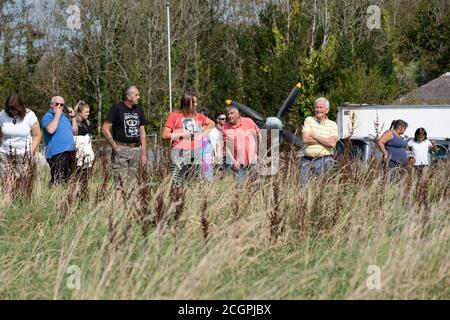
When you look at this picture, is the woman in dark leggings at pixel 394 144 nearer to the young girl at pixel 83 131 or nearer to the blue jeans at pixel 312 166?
the blue jeans at pixel 312 166

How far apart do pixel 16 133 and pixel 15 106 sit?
0.32 meters

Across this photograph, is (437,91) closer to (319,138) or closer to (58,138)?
(319,138)

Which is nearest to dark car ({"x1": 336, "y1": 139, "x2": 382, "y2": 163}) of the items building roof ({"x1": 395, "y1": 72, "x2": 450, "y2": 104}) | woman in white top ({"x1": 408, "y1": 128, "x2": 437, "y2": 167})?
woman in white top ({"x1": 408, "y1": 128, "x2": 437, "y2": 167})

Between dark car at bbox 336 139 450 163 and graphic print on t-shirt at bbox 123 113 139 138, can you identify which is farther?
graphic print on t-shirt at bbox 123 113 139 138

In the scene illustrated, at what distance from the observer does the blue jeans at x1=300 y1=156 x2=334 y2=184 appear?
29.2 ft

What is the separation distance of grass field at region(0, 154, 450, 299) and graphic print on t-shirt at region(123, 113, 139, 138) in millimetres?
2145

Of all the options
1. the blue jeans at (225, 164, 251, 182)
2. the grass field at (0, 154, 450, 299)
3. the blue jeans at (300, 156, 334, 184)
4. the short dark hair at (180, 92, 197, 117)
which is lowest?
the grass field at (0, 154, 450, 299)

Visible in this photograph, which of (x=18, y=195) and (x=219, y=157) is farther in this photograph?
(x=219, y=157)

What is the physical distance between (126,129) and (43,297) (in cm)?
524

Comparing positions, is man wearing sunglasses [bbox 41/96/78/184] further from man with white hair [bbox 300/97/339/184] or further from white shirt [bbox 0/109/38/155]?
man with white hair [bbox 300/97/339/184]

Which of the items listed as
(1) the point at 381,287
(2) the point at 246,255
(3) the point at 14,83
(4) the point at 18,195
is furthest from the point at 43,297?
(3) the point at 14,83

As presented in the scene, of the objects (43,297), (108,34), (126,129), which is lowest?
(43,297)

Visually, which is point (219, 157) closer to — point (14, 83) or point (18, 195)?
point (18, 195)

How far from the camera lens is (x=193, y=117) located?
10.5 m
